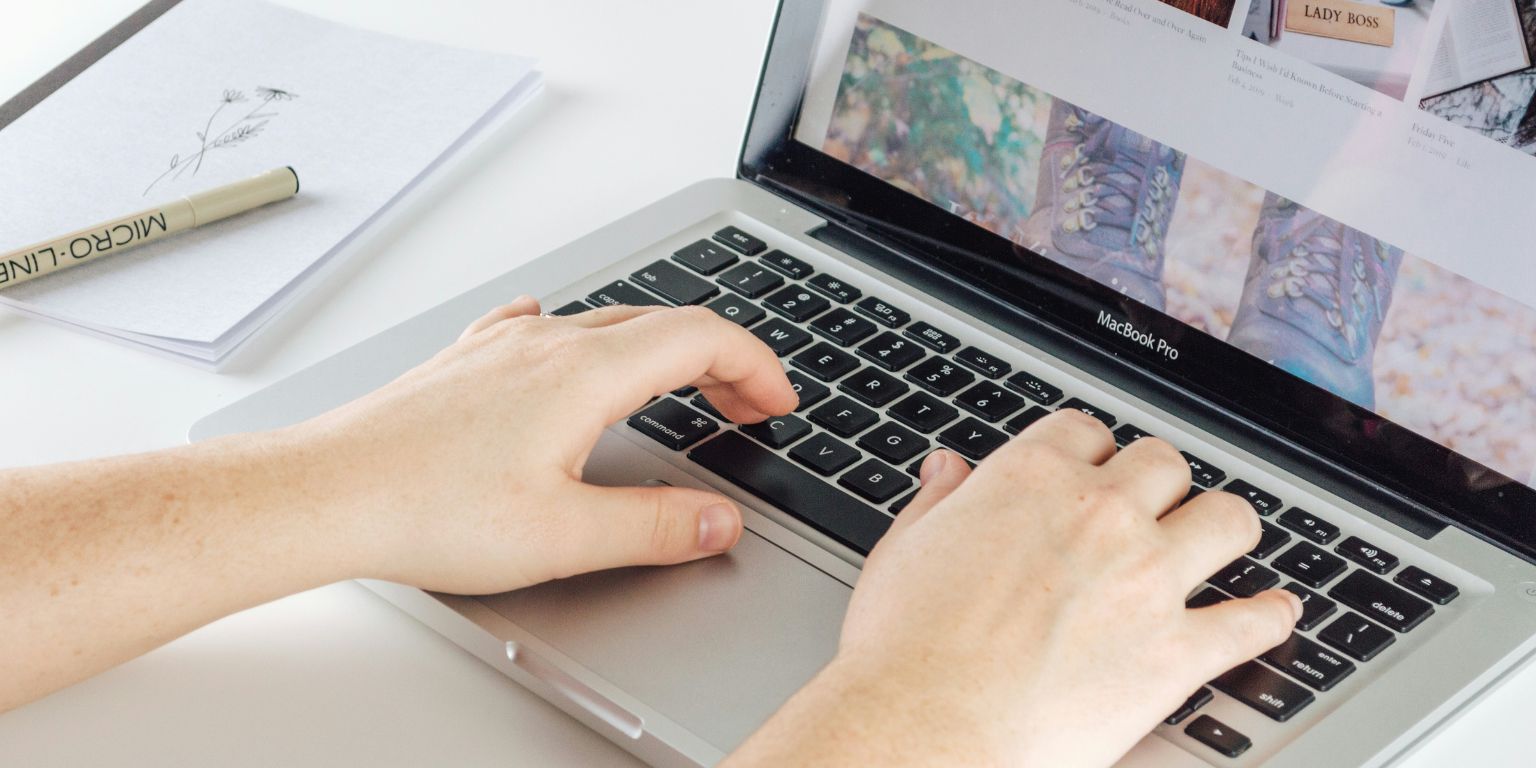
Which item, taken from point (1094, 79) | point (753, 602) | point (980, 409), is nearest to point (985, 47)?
point (1094, 79)

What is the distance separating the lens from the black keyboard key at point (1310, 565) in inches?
25.5

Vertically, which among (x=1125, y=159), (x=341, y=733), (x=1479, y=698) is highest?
(x=1125, y=159)

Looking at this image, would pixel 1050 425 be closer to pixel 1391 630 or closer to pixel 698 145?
pixel 1391 630

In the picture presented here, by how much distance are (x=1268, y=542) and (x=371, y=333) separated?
49 centimetres

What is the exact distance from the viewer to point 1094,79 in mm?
778

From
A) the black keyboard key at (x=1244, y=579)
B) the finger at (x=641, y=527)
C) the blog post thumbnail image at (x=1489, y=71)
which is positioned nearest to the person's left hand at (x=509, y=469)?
the finger at (x=641, y=527)

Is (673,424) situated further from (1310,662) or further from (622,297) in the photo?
(1310,662)

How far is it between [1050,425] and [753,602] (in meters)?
0.15

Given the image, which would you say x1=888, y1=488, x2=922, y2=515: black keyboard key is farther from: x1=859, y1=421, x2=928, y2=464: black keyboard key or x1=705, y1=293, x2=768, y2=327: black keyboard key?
x1=705, y1=293, x2=768, y2=327: black keyboard key

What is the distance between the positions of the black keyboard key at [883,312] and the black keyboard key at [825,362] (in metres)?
0.04

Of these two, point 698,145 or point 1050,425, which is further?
point 698,145

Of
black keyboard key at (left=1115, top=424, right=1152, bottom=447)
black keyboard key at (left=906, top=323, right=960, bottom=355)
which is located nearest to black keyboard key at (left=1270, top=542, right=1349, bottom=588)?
black keyboard key at (left=1115, top=424, right=1152, bottom=447)

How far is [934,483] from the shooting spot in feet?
2.10

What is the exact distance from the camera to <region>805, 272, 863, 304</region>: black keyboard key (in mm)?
824
